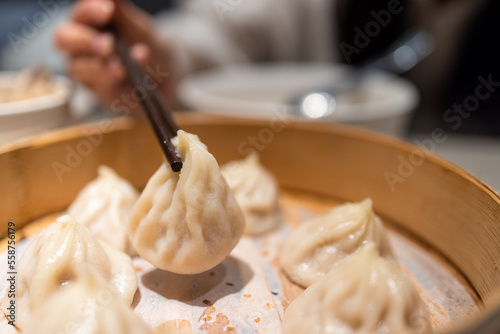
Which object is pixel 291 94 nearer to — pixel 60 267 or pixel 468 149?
pixel 468 149

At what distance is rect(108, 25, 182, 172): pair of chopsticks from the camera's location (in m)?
1.53

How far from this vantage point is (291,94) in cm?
407

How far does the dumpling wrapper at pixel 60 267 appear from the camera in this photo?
139 cm

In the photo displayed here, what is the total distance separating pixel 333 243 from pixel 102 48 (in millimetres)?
2040

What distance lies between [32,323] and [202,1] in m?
5.07

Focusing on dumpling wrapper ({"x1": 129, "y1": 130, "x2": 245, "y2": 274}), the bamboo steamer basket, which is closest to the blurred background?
the bamboo steamer basket

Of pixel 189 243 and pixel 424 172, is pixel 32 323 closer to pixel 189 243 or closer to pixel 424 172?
pixel 189 243

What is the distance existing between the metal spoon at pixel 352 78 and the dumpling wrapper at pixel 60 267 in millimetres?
1931

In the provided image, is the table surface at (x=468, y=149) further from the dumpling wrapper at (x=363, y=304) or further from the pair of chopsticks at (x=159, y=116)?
the dumpling wrapper at (x=363, y=304)

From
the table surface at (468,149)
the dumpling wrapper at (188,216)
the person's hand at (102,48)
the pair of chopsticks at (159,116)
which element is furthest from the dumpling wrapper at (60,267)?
the table surface at (468,149)

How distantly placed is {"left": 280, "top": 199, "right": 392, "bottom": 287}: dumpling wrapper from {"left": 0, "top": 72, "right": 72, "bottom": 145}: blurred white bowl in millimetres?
1743

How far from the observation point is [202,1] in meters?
5.53

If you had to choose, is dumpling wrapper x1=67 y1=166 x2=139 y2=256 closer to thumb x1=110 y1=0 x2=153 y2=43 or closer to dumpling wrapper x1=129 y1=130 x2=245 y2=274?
dumpling wrapper x1=129 y1=130 x2=245 y2=274

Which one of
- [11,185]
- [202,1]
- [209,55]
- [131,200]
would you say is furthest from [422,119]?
[11,185]
